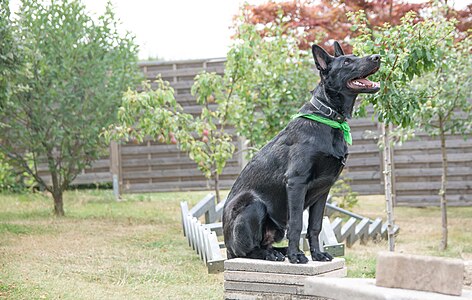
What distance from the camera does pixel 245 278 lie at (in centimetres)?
429

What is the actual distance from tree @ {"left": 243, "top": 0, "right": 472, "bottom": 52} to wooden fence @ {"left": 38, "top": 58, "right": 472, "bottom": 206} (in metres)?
1.90

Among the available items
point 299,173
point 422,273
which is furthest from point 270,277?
point 422,273

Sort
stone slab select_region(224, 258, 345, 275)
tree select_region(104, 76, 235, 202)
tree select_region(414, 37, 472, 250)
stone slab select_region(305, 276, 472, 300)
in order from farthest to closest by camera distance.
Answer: tree select_region(104, 76, 235, 202) < tree select_region(414, 37, 472, 250) < stone slab select_region(224, 258, 345, 275) < stone slab select_region(305, 276, 472, 300)

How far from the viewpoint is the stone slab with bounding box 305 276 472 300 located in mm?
3211

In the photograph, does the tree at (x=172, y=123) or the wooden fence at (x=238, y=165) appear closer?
the tree at (x=172, y=123)

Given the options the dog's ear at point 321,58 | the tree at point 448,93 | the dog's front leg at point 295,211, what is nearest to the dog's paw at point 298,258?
the dog's front leg at point 295,211

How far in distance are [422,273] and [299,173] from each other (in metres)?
1.05

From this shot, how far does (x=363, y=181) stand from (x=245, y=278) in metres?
8.85

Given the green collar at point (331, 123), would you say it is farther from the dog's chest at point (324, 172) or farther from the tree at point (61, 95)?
the tree at point (61, 95)

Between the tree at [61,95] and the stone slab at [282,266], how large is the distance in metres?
6.10

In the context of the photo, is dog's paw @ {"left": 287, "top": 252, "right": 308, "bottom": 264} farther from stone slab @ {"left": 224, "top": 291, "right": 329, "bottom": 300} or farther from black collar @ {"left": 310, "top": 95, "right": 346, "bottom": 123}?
black collar @ {"left": 310, "top": 95, "right": 346, "bottom": 123}

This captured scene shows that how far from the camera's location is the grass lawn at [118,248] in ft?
19.0

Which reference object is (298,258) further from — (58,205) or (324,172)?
(58,205)

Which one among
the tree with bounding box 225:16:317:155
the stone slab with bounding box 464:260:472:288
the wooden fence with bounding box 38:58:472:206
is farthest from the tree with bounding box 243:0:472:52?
the stone slab with bounding box 464:260:472:288
